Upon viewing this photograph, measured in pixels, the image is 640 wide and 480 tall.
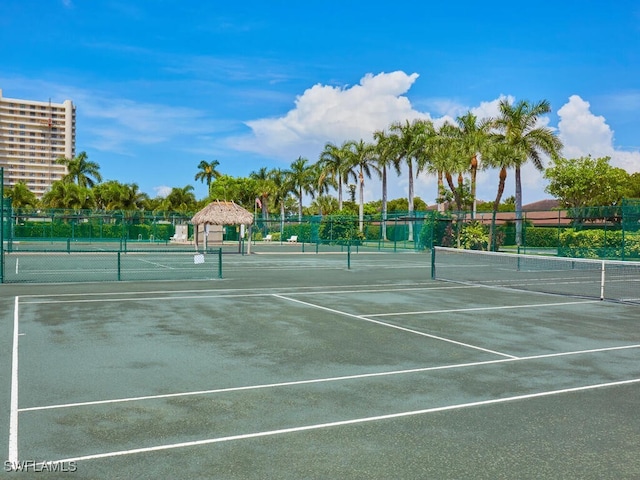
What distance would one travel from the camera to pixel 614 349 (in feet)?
33.6

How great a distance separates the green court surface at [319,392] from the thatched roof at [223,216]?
93.5 ft

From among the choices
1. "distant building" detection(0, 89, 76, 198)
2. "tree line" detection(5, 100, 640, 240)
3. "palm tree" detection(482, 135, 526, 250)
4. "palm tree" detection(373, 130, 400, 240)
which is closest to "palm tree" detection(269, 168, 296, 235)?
"tree line" detection(5, 100, 640, 240)

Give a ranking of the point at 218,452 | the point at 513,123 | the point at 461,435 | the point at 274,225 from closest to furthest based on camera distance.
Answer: the point at 218,452, the point at 461,435, the point at 513,123, the point at 274,225

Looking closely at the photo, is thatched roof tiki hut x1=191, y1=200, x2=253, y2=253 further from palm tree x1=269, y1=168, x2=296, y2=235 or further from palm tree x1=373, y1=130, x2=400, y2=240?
palm tree x1=269, y1=168, x2=296, y2=235

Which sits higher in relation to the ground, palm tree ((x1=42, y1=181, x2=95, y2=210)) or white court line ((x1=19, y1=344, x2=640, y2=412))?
palm tree ((x1=42, y1=181, x2=95, y2=210))

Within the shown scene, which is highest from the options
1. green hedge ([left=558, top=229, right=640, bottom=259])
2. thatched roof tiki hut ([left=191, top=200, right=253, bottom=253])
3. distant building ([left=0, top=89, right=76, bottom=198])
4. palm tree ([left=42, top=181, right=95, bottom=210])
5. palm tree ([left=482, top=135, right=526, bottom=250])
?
distant building ([left=0, top=89, right=76, bottom=198])

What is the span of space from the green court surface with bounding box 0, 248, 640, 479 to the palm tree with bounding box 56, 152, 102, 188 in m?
74.4

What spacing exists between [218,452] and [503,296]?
14.4m

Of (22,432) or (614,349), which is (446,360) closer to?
(614,349)

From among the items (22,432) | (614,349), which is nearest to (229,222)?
(614,349)

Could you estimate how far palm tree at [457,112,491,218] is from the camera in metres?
53.2

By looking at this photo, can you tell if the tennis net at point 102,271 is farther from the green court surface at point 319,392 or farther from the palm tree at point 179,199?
the palm tree at point 179,199

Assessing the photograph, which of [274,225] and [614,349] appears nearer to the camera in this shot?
[614,349]

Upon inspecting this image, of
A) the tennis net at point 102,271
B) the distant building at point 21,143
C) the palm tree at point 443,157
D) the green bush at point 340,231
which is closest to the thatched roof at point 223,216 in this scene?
the tennis net at point 102,271
